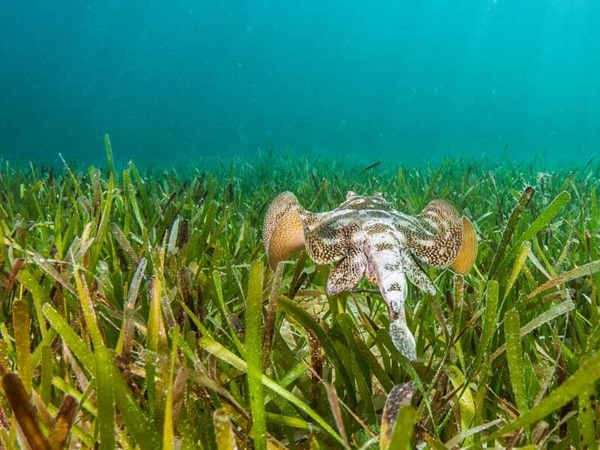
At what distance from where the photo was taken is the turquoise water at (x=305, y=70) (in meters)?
107

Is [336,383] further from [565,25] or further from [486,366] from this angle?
[565,25]

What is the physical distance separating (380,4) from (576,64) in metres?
49.5

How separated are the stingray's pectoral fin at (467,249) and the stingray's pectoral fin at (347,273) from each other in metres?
0.36

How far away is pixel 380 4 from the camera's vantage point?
12469 cm

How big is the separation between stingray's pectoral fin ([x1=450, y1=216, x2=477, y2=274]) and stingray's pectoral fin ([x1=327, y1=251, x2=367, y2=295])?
359mm

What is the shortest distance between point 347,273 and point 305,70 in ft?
434

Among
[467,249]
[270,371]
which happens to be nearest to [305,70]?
[467,249]

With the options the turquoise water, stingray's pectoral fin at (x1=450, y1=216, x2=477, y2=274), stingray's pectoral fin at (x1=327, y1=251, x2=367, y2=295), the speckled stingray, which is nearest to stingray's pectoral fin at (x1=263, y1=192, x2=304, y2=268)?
the speckled stingray

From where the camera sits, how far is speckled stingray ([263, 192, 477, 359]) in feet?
4.56

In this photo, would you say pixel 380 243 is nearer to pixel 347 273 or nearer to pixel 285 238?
pixel 347 273

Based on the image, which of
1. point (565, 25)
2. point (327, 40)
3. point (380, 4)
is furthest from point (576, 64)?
point (327, 40)

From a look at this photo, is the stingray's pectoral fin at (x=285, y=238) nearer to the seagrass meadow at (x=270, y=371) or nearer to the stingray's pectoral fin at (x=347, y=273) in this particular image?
the seagrass meadow at (x=270, y=371)

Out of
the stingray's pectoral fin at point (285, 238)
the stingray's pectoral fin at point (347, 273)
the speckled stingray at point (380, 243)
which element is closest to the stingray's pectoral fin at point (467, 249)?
the speckled stingray at point (380, 243)

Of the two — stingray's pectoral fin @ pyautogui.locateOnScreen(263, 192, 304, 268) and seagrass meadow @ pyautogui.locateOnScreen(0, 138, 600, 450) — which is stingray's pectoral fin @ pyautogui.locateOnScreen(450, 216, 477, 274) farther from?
stingray's pectoral fin @ pyautogui.locateOnScreen(263, 192, 304, 268)
